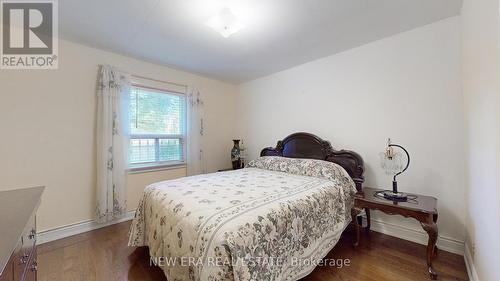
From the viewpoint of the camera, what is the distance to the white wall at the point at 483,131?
1.10 m

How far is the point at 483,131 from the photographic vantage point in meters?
1.33

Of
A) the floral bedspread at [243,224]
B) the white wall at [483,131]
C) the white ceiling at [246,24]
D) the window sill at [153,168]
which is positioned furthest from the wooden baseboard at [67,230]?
the white wall at [483,131]

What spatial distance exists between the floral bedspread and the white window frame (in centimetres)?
127

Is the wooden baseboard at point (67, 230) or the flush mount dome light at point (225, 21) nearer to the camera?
the flush mount dome light at point (225, 21)

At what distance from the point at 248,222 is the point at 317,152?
1.96m

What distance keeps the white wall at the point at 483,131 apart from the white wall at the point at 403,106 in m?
0.27

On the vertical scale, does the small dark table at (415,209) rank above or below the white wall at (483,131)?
below

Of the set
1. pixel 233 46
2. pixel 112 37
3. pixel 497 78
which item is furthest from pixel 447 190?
pixel 112 37

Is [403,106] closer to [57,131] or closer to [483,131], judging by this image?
[483,131]

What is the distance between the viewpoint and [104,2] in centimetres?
183

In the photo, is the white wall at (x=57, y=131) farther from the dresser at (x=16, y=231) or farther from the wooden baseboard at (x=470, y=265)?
the wooden baseboard at (x=470, y=265)

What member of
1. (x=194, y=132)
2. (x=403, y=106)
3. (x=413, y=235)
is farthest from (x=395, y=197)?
(x=194, y=132)

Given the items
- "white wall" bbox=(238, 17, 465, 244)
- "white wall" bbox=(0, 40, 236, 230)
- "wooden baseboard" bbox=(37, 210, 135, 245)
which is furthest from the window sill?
"white wall" bbox=(238, 17, 465, 244)

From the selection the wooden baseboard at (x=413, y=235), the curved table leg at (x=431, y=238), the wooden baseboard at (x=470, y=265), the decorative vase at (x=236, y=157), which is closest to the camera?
the wooden baseboard at (x=470, y=265)
